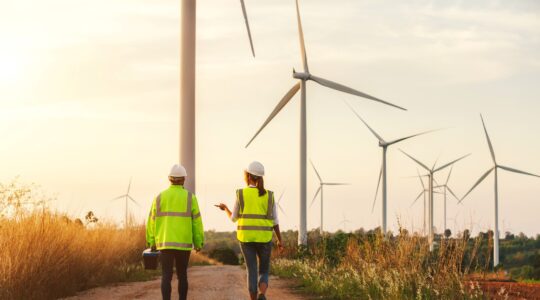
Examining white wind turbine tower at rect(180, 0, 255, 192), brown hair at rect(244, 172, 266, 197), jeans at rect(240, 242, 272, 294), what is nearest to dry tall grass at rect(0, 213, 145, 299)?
jeans at rect(240, 242, 272, 294)

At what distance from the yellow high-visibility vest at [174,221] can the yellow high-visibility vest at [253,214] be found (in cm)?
72

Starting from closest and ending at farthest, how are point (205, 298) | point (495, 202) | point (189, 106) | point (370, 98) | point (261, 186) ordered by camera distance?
point (261, 186)
point (205, 298)
point (189, 106)
point (370, 98)
point (495, 202)

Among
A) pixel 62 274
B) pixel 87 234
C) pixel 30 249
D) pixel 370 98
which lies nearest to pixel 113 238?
pixel 87 234

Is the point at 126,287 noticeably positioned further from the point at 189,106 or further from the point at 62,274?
the point at 189,106

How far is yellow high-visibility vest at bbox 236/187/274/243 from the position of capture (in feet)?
42.5

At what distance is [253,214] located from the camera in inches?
512

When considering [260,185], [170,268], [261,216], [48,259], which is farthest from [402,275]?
[48,259]

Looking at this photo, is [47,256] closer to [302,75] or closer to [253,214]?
[253,214]

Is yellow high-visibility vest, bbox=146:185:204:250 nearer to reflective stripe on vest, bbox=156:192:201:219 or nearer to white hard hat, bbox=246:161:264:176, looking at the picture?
reflective stripe on vest, bbox=156:192:201:219

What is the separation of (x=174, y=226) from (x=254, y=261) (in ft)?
5.10

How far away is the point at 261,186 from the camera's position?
12.8 metres

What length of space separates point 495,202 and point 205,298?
137ft

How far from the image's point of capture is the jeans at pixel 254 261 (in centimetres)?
1315

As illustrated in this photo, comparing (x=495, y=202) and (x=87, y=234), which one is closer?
(x=87, y=234)
